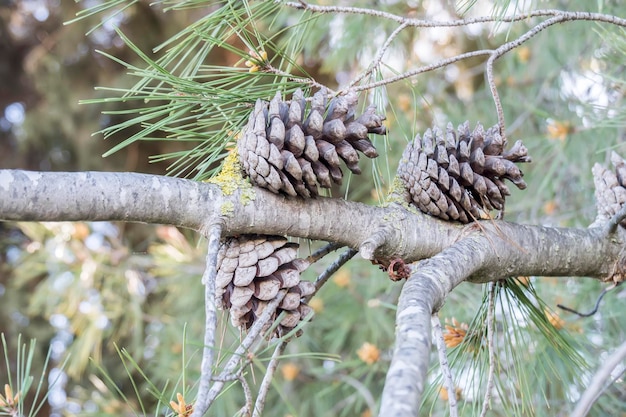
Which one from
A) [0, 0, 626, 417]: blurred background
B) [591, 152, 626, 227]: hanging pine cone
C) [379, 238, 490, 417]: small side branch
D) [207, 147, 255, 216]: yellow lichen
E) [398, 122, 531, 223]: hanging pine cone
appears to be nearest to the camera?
[379, 238, 490, 417]: small side branch

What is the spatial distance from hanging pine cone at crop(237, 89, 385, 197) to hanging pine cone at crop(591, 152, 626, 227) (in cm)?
38

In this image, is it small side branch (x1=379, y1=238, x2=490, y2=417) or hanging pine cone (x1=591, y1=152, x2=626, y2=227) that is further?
hanging pine cone (x1=591, y1=152, x2=626, y2=227)

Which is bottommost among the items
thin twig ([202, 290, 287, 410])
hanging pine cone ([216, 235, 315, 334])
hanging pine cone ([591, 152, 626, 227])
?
thin twig ([202, 290, 287, 410])

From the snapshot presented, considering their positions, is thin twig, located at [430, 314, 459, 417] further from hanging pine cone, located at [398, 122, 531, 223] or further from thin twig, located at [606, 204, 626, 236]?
thin twig, located at [606, 204, 626, 236]

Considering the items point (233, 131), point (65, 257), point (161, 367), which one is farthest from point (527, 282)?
point (65, 257)

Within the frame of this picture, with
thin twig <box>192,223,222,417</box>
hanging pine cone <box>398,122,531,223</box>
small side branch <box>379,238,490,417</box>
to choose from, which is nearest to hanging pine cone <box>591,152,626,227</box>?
hanging pine cone <box>398,122,531,223</box>

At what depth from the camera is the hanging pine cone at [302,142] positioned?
67 cm

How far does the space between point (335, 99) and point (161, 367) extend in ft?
5.10

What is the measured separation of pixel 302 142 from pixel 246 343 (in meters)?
0.22

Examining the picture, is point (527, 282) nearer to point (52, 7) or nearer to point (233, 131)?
point (233, 131)

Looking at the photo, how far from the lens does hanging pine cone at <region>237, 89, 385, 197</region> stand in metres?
0.67

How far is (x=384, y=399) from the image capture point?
0.42 meters

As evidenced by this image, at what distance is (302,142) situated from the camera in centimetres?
68

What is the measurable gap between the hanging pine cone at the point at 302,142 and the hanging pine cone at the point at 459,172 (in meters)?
0.08
